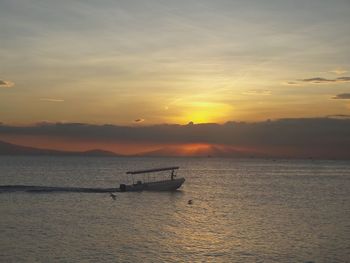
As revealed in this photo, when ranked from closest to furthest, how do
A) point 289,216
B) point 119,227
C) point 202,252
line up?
point 202,252
point 119,227
point 289,216

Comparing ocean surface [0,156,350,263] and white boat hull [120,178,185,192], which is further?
white boat hull [120,178,185,192]

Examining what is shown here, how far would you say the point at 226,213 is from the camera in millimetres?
51969

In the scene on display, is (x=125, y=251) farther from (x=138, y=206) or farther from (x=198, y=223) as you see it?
(x=138, y=206)

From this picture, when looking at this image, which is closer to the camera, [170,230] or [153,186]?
[170,230]

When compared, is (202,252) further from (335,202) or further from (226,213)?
(335,202)

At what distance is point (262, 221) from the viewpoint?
45469mm

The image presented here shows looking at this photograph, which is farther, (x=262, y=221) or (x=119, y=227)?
(x=262, y=221)

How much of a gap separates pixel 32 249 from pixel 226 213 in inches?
1015

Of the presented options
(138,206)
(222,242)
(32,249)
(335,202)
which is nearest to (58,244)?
(32,249)

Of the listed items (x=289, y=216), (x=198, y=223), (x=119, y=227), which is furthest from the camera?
(x=289, y=216)

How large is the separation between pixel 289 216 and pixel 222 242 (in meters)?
17.7

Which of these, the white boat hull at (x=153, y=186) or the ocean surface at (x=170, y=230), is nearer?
the ocean surface at (x=170, y=230)

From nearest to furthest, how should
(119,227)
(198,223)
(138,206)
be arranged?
(119,227) → (198,223) → (138,206)

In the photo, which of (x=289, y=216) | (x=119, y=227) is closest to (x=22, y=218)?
(x=119, y=227)
